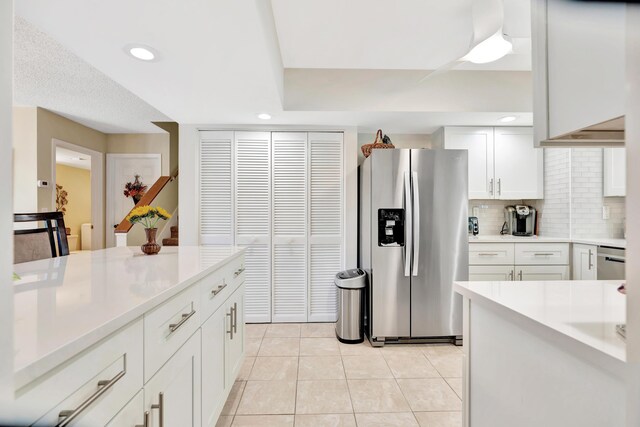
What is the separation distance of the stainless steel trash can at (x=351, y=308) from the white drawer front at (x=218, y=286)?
3.92 ft

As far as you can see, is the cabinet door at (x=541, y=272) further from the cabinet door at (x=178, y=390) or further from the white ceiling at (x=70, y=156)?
the white ceiling at (x=70, y=156)

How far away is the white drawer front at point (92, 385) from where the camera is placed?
21.3 inches

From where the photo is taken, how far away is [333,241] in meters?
3.47

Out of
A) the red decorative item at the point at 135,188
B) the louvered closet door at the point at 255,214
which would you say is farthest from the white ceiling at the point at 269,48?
the red decorative item at the point at 135,188

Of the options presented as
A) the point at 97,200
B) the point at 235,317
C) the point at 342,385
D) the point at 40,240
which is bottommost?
the point at 342,385

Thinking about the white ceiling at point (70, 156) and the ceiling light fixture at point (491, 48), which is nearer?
the ceiling light fixture at point (491, 48)

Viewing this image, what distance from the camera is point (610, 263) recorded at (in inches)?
108

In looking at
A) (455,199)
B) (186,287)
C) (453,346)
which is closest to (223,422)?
(186,287)

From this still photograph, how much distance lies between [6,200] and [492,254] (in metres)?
3.61

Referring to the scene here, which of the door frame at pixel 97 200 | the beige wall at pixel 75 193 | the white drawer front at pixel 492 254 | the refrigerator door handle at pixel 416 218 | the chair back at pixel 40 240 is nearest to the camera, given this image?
the chair back at pixel 40 240

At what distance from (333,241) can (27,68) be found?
3.57 m

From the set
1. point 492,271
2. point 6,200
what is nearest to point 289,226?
point 492,271

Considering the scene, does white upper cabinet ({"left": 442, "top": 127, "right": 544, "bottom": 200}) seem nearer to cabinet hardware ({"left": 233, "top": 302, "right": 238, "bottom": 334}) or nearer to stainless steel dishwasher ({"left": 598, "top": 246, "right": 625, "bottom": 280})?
stainless steel dishwasher ({"left": 598, "top": 246, "right": 625, "bottom": 280})

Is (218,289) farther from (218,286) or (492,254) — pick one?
(492,254)
